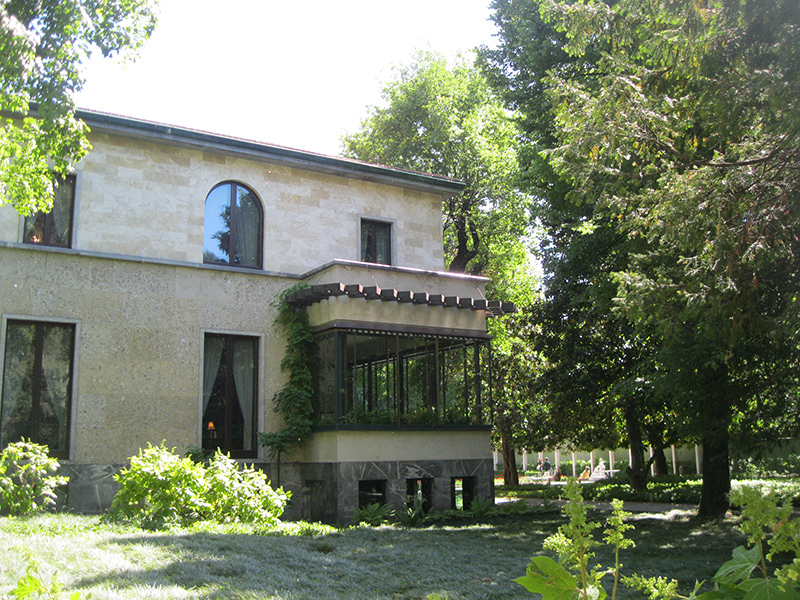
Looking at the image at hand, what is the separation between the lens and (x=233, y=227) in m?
16.1

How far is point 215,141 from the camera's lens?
15688mm

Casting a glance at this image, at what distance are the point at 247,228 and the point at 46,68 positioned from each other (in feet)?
20.8

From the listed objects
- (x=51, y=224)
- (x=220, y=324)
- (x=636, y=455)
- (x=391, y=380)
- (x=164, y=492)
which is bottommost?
(x=636, y=455)

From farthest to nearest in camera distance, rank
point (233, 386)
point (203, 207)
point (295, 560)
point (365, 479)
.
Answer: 1. point (203, 207)
2. point (233, 386)
3. point (365, 479)
4. point (295, 560)

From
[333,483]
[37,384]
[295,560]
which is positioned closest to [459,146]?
[333,483]

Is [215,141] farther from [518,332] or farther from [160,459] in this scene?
[518,332]

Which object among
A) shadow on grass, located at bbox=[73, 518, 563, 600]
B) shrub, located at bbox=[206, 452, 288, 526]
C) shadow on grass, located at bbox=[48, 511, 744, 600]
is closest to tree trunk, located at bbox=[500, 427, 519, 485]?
shadow on grass, located at bbox=[48, 511, 744, 600]

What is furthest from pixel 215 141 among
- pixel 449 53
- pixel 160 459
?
pixel 449 53

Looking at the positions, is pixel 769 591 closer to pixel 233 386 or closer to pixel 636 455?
pixel 233 386

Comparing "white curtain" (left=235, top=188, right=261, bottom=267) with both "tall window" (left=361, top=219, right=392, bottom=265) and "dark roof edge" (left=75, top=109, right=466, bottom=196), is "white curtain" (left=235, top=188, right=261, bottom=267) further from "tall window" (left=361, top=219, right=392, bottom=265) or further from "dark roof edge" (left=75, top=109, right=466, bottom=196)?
"tall window" (left=361, top=219, right=392, bottom=265)

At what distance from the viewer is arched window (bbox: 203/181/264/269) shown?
1592cm

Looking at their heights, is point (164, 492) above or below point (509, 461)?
above

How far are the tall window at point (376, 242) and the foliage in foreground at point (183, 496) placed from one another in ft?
Answer: 24.6

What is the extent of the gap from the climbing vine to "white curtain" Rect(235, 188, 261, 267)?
49.4 inches
